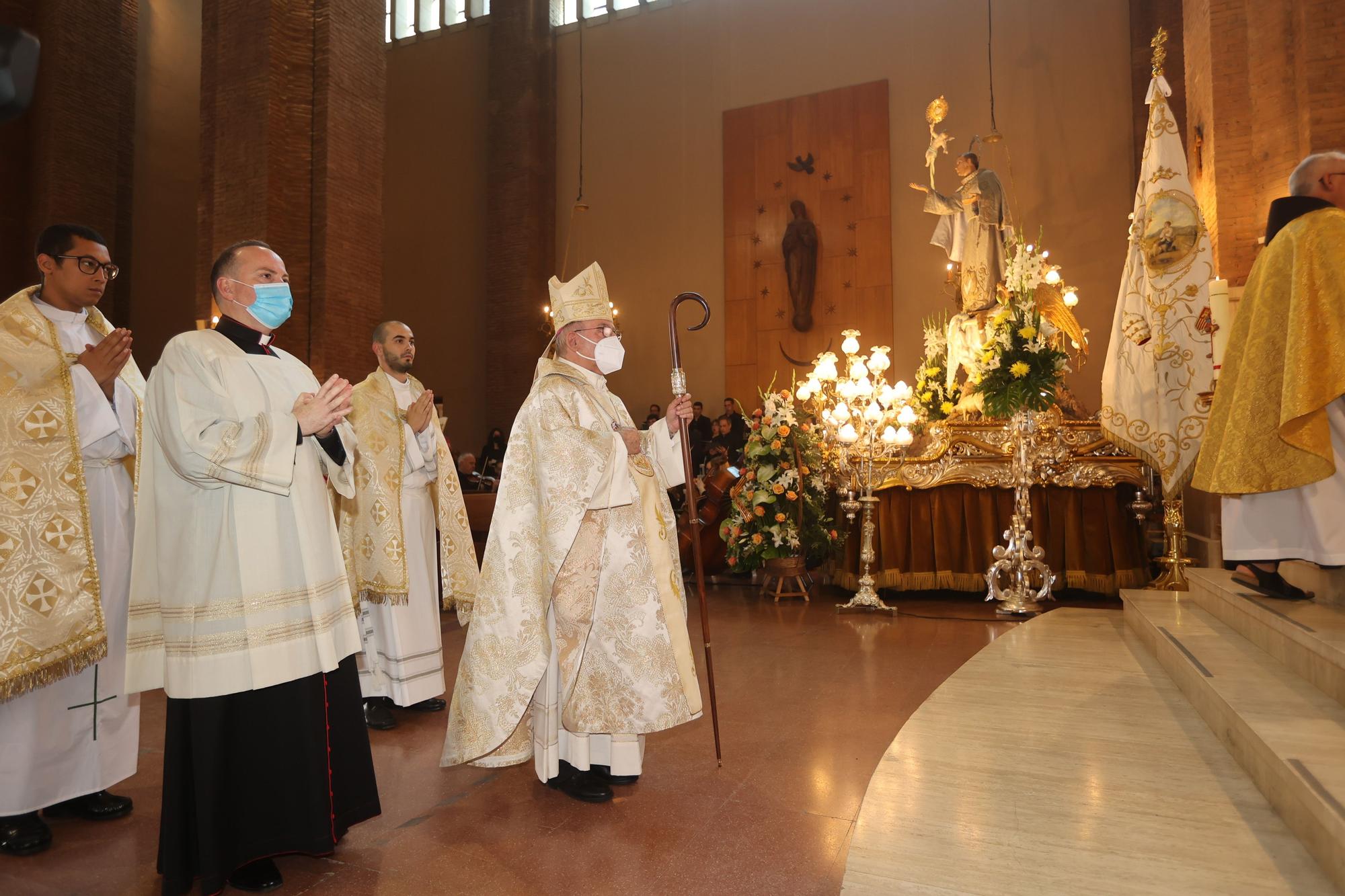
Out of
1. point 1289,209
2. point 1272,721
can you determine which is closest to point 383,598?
point 1272,721

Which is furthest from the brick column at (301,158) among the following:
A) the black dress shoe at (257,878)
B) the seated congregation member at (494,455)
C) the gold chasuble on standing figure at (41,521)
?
the black dress shoe at (257,878)

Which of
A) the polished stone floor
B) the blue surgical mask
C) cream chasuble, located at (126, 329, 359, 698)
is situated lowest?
the polished stone floor

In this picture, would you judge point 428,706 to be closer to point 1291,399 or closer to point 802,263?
point 1291,399

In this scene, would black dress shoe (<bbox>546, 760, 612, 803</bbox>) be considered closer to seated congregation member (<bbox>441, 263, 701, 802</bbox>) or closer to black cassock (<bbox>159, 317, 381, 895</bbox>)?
seated congregation member (<bbox>441, 263, 701, 802</bbox>)

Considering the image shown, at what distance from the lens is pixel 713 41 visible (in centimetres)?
1536

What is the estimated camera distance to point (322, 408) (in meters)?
2.64

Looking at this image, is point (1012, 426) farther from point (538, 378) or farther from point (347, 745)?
point (347, 745)

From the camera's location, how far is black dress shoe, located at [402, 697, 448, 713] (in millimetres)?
4535

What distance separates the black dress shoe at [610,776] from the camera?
10.8ft

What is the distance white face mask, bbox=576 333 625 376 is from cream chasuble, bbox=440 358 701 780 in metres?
0.17

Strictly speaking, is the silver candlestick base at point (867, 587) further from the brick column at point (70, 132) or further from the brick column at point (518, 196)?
the brick column at point (70, 132)

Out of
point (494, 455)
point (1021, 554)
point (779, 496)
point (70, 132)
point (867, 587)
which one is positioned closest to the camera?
point (1021, 554)

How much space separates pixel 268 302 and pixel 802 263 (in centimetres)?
1228

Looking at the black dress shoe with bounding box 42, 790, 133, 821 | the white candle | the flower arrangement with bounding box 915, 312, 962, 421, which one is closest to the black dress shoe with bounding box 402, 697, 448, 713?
the black dress shoe with bounding box 42, 790, 133, 821
